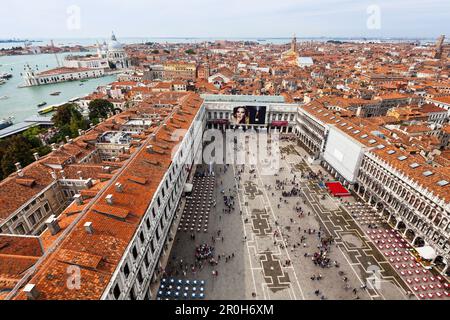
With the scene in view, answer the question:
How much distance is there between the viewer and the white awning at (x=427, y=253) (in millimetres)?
41438

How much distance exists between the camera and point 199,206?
5516 centimetres

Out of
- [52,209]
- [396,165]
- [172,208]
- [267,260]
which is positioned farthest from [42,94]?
[396,165]

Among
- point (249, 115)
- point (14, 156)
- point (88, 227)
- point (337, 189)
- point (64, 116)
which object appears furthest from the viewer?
point (249, 115)

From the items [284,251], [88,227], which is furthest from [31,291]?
[284,251]

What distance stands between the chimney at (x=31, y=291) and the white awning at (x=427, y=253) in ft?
170

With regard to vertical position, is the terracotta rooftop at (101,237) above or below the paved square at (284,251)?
above

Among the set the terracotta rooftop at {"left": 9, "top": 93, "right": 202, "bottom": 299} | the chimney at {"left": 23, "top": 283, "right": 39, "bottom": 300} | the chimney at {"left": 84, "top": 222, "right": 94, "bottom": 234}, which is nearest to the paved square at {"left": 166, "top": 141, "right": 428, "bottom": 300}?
the terracotta rooftop at {"left": 9, "top": 93, "right": 202, "bottom": 299}

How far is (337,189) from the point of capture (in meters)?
60.8

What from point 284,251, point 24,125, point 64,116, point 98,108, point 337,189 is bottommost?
point 284,251

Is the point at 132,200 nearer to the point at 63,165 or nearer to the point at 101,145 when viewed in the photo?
the point at 63,165

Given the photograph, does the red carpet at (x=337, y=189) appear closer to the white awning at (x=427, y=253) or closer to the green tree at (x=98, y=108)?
the white awning at (x=427, y=253)

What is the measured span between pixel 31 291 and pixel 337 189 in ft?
191

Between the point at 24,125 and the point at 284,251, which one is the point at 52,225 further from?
the point at 24,125

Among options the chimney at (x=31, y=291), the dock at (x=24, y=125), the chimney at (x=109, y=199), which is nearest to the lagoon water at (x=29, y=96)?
the dock at (x=24, y=125)
